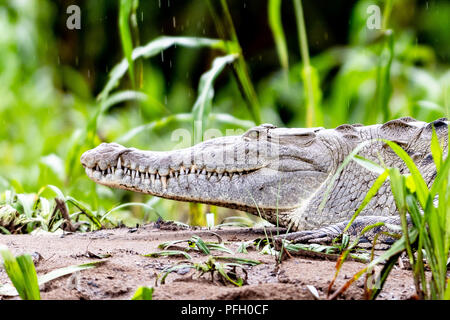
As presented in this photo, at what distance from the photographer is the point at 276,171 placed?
3172mm

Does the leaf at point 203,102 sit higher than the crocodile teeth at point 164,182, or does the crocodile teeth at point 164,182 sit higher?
the leaf at point 203,102

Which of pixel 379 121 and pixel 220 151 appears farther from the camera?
pixel 379 121

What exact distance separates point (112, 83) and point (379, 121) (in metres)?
2.14

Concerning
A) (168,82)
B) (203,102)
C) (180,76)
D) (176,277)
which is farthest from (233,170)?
(168,82)

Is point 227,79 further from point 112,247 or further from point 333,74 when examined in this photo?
point 112,247

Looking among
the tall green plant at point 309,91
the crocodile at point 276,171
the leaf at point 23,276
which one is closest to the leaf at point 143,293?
the leaf at point 23,276

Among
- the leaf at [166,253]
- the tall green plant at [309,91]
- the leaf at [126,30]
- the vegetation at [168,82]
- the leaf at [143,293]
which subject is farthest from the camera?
the tall green plant at [309,91]

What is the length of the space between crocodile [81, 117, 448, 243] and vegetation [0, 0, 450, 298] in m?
0.40

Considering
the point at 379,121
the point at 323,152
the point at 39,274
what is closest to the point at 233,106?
the point at 379,121

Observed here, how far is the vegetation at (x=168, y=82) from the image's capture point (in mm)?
4117

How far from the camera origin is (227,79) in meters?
9.02

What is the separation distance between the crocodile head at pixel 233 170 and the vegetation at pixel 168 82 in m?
0.37

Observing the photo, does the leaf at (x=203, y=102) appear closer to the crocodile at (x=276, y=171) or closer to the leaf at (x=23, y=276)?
the crocodile at (x=276, y=171)

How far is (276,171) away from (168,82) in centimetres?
576
